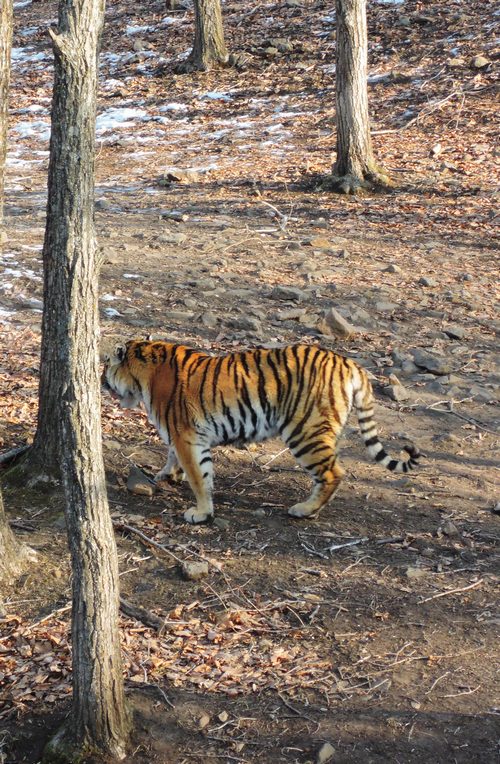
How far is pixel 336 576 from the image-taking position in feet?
18.5

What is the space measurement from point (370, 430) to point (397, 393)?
162 cm

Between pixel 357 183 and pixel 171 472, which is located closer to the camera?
pixel 171 472

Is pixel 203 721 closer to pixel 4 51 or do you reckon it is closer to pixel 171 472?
pixel 171 472

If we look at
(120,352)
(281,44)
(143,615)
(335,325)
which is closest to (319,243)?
(335,325)

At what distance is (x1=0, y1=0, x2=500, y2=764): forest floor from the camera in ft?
15.6

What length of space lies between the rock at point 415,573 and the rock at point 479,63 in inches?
500

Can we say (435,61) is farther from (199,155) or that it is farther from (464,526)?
(464,526)

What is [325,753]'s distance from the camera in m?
4.38

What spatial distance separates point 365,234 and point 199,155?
4664 mm

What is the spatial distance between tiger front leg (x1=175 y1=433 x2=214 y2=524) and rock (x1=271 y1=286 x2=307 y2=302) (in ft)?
12.0

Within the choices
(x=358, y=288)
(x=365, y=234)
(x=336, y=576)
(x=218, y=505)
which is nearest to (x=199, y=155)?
(x=365, y=234)

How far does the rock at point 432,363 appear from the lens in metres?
8.48

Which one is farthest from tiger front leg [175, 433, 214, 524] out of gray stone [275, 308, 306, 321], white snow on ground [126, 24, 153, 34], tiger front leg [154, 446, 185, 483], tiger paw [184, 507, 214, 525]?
white snow on ground [126, 24, 153, 34]

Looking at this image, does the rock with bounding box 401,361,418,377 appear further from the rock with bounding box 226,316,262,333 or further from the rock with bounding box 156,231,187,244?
the rock with bounding box 156,231,187,244
